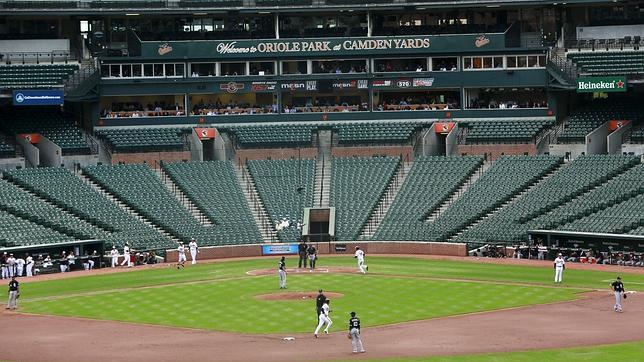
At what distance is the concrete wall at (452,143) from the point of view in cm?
10306

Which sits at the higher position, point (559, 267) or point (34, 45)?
point (34, 45)

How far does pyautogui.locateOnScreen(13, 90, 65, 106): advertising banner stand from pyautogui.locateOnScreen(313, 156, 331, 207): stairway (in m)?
21.1

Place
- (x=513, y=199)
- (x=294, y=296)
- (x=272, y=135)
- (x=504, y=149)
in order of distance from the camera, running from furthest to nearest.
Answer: (x=272, y=135) < (x=504, y=149) < (x=513, y=199) < (x=294, y=296)

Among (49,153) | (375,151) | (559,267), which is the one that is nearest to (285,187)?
(375,151)

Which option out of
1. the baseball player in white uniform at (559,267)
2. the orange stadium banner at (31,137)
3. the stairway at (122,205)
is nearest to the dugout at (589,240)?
the baseball player in white uniform at (559,267)

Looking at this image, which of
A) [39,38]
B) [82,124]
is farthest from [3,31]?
[82,124]

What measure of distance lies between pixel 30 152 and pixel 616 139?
46661mm

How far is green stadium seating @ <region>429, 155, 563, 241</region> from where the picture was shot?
8912cm

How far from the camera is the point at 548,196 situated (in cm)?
8925

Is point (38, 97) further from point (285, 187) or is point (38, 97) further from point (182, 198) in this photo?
point (285, 187)

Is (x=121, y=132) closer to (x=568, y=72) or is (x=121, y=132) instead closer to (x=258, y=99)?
(x=258, y=99)

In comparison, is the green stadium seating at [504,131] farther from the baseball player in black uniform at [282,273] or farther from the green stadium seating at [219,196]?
the baseball player in black uniform at [282,273]

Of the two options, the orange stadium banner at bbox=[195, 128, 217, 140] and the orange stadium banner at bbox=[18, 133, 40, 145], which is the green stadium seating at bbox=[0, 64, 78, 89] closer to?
the orange stadium banner at bbox=[18, 133, 40, 145]

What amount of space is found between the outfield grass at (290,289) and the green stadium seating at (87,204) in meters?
7.22
